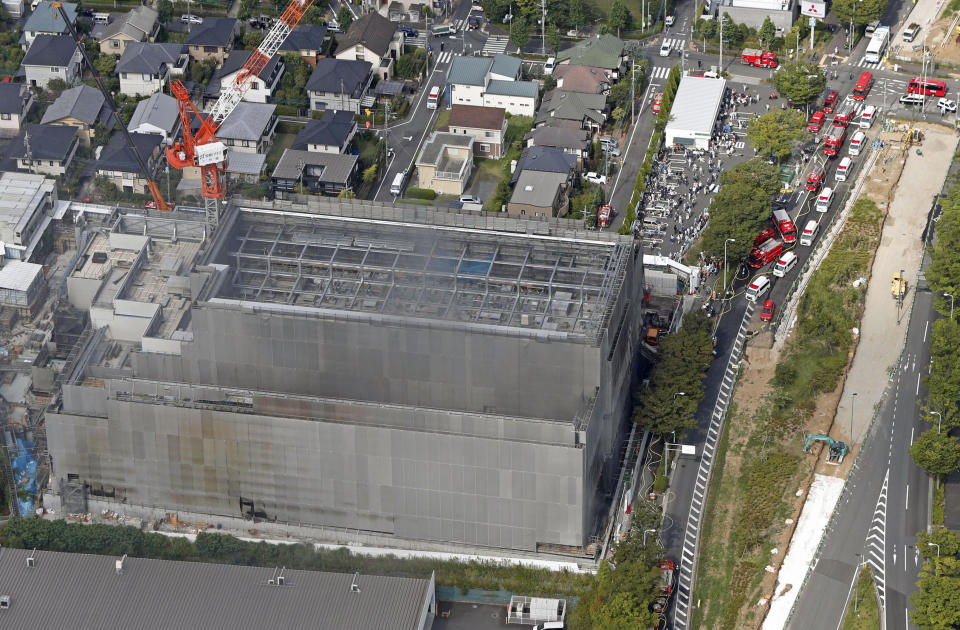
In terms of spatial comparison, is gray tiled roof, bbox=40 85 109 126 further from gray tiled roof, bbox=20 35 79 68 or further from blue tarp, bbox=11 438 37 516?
blue tarp, bbox=11 438 37 516

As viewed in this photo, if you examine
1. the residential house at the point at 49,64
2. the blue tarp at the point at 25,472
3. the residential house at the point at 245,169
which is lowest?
the blue tarp at the point at 25,472

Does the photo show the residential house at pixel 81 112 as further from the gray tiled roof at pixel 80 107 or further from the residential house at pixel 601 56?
the residential house at pixel 601 56

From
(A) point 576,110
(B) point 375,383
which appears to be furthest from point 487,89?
(B) point 375,383

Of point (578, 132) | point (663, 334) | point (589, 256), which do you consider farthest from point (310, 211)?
point (578, 132)

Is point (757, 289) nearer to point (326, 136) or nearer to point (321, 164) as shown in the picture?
point (321, 164)

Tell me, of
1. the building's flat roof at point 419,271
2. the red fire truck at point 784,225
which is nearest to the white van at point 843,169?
the red fire truck at point 784,225

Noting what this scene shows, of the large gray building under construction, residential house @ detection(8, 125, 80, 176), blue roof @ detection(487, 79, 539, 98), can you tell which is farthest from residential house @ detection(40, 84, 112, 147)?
the large gray building under construction

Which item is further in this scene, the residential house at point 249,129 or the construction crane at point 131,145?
the residential house at point 249,129
